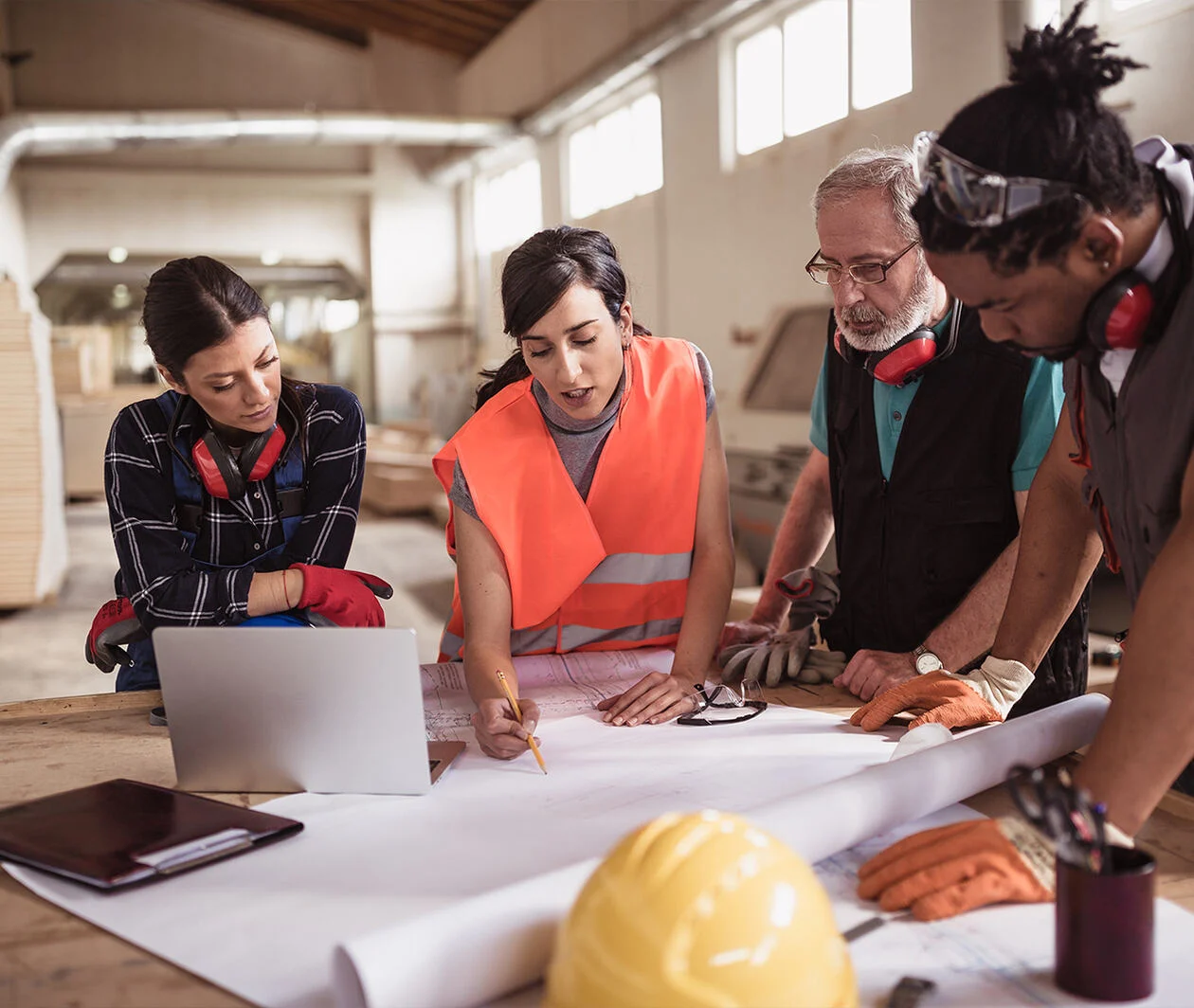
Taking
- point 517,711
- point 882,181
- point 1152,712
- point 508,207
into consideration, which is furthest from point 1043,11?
point 508,207

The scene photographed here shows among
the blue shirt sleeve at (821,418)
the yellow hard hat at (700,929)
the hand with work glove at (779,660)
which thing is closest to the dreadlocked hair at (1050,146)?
the yellow hard hat at (700,929)

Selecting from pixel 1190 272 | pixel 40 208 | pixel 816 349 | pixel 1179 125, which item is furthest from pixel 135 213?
pixel 1190 272

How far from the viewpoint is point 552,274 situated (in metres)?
1.88

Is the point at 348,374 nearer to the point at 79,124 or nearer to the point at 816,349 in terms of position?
the point at 79,124

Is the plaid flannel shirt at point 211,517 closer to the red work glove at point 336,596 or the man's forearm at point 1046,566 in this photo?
the red work glove at point 336,596

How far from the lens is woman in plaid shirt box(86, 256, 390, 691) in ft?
6.59

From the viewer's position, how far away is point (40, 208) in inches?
541

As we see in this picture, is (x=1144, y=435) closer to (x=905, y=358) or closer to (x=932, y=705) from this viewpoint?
(x=932, y=705)

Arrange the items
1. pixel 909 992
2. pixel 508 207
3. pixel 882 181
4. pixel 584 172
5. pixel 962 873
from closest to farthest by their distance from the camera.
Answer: pixel 909 992, pixel 962 873, pixel 882 181, pixel 584 172, pixel 508 207

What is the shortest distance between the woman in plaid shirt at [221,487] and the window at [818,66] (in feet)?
17.2

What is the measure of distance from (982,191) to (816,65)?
22.2 feet

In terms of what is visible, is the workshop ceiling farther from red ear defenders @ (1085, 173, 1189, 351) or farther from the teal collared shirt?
red ear defenders @ (1085, 173, 1189, 351)

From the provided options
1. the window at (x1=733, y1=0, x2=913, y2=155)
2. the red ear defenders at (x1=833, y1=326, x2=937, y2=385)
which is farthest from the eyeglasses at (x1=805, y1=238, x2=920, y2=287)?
the window at (x1=733, y1=0, x2=913, y2=155)

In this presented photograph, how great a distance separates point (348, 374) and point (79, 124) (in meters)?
5.30
